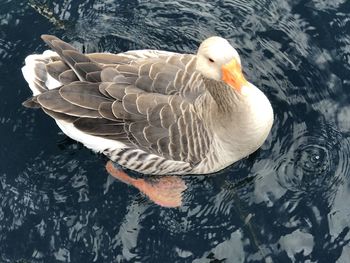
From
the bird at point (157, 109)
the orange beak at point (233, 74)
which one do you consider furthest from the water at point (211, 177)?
the orange beak at point (233, 74)

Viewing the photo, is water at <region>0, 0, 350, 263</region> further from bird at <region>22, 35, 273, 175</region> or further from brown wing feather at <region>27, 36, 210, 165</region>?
brown wing feather at <region>27, 36, 210, 165</region>

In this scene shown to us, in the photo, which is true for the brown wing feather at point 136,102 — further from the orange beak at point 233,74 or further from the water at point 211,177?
the water at point 211,177

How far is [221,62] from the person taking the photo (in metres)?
5.00

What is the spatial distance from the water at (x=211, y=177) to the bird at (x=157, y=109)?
1.49 feet

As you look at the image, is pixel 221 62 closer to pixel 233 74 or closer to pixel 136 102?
pixel 233 74

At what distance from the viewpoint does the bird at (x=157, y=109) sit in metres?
5.48

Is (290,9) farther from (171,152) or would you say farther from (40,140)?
(40,140)

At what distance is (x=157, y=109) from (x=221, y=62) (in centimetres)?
84

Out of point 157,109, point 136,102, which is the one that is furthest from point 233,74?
point 136,102

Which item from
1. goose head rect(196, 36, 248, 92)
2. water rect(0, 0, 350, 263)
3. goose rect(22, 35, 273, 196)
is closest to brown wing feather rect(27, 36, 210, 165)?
goose rect(22, 35, 273, 196)

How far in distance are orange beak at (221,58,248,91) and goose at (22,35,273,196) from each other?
0.60 ft

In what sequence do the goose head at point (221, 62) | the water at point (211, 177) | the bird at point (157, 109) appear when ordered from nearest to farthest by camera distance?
1. the goose head at point (221, 62)
2. the bird at point (157, 109)
3. the water at point (211, 177)

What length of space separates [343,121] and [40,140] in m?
3.37

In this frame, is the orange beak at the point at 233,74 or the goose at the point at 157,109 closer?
the orange beak at the point at 233,74
